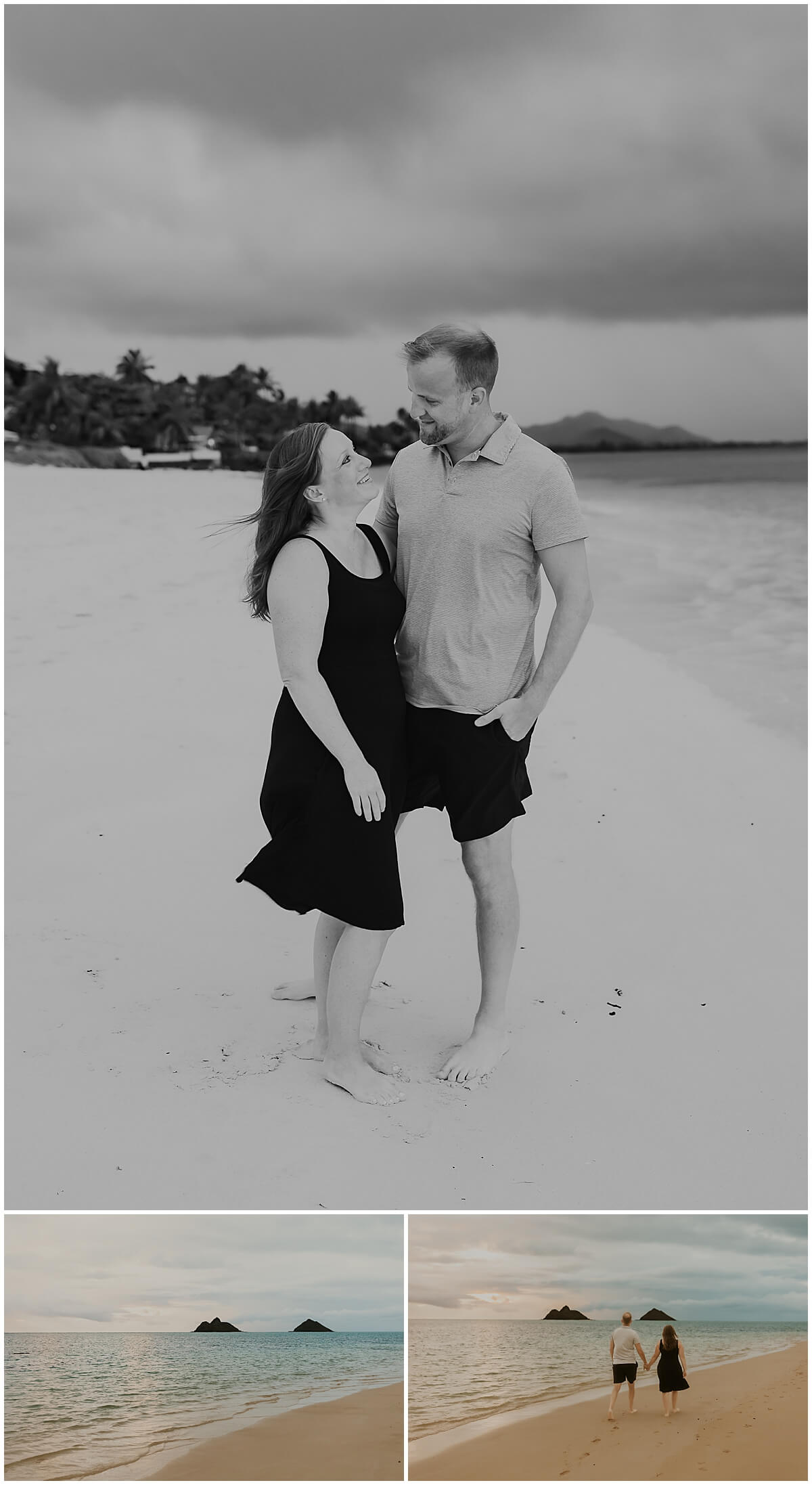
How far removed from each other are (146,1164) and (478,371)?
197 centimetres

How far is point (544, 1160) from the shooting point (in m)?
2.79

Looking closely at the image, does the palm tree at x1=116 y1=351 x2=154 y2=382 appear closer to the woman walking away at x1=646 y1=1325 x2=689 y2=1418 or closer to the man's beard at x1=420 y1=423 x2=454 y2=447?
the man's beard at x1=420 y1=423 x2=454 y2=447

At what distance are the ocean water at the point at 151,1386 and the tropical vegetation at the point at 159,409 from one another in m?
19.1

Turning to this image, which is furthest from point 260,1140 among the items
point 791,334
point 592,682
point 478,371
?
point 791,334

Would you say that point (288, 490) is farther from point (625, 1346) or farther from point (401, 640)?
point (625, 1346)

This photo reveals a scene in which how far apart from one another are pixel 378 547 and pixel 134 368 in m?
21.8

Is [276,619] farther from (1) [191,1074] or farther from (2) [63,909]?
(2) [63,909]

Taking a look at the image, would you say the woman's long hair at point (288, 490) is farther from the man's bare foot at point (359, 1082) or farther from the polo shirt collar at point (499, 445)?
the man's bare foot at point (359, 1082)

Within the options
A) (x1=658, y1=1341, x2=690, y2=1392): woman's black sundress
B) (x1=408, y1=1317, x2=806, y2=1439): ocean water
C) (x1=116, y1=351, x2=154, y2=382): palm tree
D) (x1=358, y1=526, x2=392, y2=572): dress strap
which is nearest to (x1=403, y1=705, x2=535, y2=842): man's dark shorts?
(x1=358, y1=526, x2=392, y2=572): dress strap

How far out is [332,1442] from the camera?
2.73 meters

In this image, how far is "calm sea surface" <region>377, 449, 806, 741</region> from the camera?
8570mm

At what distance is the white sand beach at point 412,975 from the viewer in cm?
275

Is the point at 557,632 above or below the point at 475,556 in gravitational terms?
below

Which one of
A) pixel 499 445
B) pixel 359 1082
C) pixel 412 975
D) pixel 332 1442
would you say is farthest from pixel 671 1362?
pixel 499 445
